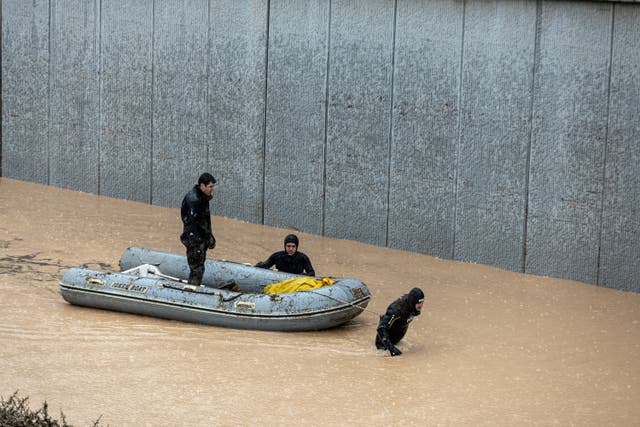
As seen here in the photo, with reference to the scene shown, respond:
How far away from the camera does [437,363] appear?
12.8 metres

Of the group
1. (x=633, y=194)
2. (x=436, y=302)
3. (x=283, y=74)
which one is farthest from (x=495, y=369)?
(x=283, y=74)

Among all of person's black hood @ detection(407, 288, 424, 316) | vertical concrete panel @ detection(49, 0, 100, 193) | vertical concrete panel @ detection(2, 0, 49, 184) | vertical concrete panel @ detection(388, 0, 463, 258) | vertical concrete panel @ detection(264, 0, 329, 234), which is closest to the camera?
person's black hood @ detection(407, 288, 424, 316)

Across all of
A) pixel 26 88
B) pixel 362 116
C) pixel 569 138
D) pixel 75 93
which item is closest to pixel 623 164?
pixel 569 138

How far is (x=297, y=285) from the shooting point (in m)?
13.9

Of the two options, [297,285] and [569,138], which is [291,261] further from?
[569,138]

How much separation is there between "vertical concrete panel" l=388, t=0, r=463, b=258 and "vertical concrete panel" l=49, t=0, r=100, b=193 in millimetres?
5611

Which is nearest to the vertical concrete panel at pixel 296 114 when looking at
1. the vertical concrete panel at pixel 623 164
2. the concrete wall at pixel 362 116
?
the concrete wall at pixel 362 116

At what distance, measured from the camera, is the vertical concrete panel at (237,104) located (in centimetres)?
1831

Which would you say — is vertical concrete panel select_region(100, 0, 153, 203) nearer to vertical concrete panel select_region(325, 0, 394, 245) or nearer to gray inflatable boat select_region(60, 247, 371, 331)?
vertical concrete panel select_region(325, 0, 394, 245)

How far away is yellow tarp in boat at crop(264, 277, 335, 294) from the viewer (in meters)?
13.8

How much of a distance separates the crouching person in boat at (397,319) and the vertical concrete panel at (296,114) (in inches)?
199

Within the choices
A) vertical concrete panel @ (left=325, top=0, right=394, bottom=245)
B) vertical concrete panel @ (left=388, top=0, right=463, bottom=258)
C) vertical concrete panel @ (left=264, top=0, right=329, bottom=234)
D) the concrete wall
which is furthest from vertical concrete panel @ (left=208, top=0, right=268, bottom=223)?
vertical concrete panel @ (left=388, top=0, right=463, bottom=258)

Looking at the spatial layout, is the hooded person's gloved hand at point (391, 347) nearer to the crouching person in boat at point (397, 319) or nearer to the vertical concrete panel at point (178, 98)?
the crouching person in boat at point (397, 319)

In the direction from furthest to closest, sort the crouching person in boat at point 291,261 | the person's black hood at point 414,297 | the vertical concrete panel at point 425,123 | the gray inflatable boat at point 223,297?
the vertical concrete panel at point 425,123, the crouching person in boat at point 291,261, the gray inflatable boat at point 223,297, the person's black hood at point 414,297
